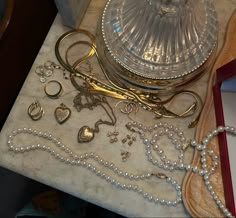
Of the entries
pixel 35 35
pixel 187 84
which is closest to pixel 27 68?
pixel 35 35

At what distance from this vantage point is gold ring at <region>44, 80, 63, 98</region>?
1.59 ft

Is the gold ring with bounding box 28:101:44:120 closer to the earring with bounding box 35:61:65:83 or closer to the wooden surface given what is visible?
the earring with bounding box 35:61:65:83

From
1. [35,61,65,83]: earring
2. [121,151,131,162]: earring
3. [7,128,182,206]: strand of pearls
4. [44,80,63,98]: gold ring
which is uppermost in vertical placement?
[35,61,65,83]: earring

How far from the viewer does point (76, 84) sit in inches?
19.3

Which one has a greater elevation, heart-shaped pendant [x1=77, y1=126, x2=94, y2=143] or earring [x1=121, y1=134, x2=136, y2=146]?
earring [x1=121, y1=134, x2=136, y2=146]

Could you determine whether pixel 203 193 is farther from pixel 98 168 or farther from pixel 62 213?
pixel 62 213

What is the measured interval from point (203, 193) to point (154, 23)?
0.72 feet

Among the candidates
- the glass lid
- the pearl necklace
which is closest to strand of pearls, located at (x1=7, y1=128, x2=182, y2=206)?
the pearl necklace

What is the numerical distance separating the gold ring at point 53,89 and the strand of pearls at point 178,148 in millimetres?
105

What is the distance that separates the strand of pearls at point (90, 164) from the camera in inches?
17.3

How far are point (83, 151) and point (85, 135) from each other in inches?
0.8

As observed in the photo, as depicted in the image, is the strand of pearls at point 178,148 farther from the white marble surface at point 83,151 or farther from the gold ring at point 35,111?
the gold ring at point 35,111

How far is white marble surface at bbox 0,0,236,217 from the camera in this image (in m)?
0.44

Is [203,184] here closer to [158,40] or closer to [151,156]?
[151,156]
